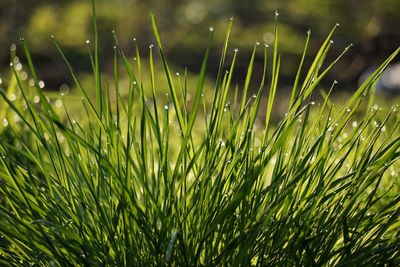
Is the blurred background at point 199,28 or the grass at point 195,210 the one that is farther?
the blurred background at point 199,28

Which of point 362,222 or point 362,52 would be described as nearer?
point 362,222

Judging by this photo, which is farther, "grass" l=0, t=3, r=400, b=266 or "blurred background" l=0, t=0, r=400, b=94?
"blurred background" l=0, t=0, r=400, b=94

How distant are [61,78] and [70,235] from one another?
211 inches

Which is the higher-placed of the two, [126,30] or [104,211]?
[104,211]

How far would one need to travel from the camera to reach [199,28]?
729 cm

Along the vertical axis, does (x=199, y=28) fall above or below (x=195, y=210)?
below

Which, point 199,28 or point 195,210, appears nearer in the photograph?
point 195,210

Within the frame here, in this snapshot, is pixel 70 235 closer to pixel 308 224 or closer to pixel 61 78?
pixel 308 224

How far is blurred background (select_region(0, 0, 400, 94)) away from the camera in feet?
20.7

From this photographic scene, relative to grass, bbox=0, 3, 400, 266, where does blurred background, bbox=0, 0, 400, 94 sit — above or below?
below

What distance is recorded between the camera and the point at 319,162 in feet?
3.07

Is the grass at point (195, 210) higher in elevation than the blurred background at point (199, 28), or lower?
higher

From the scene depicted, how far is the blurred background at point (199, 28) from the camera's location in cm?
630

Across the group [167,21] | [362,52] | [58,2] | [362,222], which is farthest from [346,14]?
[362,222]
